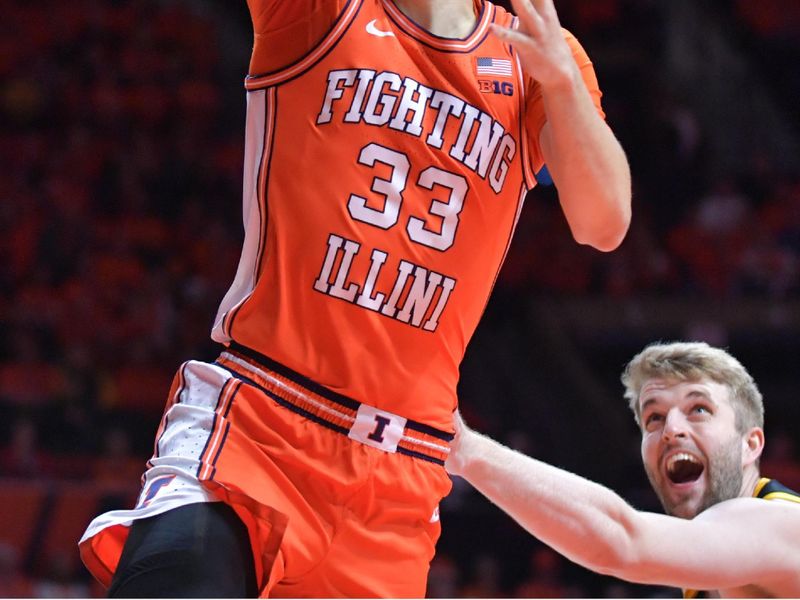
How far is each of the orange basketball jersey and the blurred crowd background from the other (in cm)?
592

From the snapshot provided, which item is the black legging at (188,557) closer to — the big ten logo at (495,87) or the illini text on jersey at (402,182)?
the illini text on jersey at (402,182)

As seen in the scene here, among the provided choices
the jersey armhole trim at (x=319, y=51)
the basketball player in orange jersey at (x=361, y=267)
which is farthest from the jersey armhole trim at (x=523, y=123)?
the jersey armhole trim at (x=319, y=51)

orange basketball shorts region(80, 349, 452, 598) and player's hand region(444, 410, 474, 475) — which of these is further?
player's hand region(444, 410, 474, 475)

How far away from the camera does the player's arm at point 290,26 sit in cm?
282

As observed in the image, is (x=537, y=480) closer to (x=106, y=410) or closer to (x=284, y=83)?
(x=284, y=83)

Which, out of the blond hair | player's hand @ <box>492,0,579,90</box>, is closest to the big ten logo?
player's hand @ <box>492,0,579,90</box>

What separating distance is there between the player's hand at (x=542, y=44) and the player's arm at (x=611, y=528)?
1063 millimetres

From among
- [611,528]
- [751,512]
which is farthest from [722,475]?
[611,528]

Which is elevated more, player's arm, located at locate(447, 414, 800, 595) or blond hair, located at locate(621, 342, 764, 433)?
blond hair, located at locate(621, 342, 764, 433)

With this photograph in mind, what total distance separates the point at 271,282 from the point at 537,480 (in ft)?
3.46

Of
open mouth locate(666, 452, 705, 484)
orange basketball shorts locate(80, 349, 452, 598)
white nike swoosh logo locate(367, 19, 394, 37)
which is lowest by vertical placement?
orange basketball shorts locate(80, 349, 452, 598)

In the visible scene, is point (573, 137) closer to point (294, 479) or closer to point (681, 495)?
point (294, 479)

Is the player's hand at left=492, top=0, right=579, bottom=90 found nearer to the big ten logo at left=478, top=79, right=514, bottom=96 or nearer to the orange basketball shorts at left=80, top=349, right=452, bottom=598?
the big ten logo at left=478, top=79, right=514, bottom=96

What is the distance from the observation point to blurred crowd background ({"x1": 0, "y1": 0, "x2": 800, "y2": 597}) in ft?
31.1
